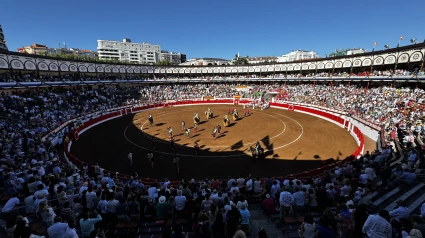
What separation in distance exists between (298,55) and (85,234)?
7308 inches

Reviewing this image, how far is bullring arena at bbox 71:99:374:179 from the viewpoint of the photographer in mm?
18172

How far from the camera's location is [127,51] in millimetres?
141625

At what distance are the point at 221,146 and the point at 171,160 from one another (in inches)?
231

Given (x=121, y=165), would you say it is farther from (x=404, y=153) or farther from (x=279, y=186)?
Result: (x=404, y=153)

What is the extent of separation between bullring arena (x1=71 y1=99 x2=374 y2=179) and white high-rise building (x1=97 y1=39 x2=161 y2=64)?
12075 cm

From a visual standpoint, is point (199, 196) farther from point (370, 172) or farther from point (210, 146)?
point (210, 146)

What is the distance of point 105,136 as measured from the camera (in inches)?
1111

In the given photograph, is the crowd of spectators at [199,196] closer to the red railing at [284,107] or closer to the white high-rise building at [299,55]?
the red railing at [284,107]

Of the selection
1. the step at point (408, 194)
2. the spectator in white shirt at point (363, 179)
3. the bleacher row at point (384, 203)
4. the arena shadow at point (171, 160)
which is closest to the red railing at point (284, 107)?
the arena shadow at point (171, 160)

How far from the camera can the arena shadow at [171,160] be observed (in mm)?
17359

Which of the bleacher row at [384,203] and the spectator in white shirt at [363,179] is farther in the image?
the spectator in white shirt at [363,179]

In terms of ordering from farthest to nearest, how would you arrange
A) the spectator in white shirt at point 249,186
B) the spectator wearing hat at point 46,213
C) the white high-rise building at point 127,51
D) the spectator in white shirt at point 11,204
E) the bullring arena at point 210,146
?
the white high-rise building at point 127,51 → the spectator in white shirt at point 249,186 → the bullring arena at point 210,146 → the spectator in white shirt at point 11,204 → the spectator wearing hat at point 46,213

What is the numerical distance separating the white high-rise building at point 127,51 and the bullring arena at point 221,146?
12075 cm

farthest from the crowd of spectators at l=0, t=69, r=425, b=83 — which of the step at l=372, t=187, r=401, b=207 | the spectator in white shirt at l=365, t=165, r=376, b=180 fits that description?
the step at l=372, t=187, r=401, b=207
